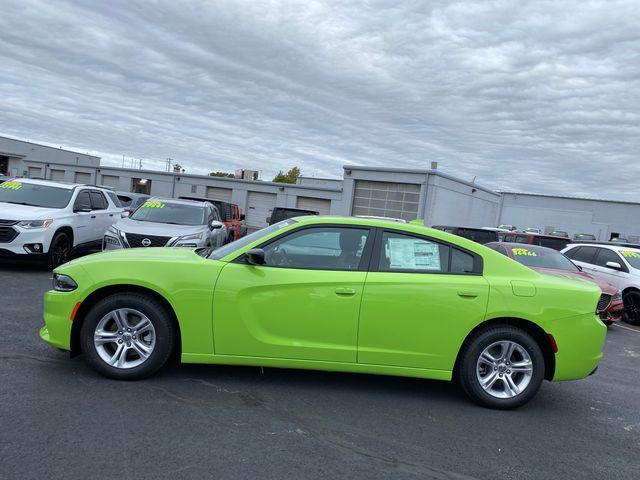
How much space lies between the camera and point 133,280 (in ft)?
14.2

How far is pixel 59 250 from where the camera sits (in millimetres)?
10125

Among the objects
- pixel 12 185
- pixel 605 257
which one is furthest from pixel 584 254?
pixel 12 185

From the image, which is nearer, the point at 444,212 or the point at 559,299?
the point at 559,299

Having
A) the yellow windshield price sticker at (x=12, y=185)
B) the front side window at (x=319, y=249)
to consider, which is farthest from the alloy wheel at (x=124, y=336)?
the yellow windshield price sticker at (x=12, y=185)

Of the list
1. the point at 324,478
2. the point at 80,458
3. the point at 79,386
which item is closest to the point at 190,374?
the point at 79,386

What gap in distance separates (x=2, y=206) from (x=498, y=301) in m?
9.18

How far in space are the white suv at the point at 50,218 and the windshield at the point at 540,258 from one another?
860 centimetres

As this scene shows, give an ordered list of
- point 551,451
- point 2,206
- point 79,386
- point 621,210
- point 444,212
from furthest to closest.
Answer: point 621,210 < point 444,212 < point 2,206 < point 79,386 < point 551,451

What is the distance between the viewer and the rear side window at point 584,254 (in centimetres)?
1209

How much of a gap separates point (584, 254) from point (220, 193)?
108 feet

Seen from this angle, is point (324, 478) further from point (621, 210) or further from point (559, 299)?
point (621, 210)

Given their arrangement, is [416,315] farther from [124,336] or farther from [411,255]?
[124,336]

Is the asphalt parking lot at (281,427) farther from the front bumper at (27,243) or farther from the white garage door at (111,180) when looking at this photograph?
the white garage door at (111,180)

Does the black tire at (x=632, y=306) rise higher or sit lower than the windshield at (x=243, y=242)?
lower
